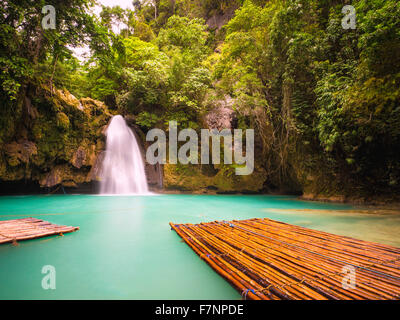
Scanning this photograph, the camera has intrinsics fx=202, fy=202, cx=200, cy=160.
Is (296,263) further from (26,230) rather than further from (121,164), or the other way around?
(121,164)

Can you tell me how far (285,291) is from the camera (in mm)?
1490

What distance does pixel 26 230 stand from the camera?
3.15m

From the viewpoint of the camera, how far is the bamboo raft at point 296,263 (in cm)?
150

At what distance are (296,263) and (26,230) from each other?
383 centimetres

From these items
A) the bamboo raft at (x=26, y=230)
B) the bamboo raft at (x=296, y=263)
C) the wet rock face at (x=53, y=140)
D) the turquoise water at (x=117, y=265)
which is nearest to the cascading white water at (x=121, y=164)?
the wet rock face at (x=53, y=140)

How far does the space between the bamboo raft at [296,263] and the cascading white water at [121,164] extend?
28.9 ft

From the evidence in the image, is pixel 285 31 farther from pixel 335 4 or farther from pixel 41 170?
pixel 41 170

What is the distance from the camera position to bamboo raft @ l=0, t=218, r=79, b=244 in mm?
2809

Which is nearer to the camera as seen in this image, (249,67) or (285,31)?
(285,31)

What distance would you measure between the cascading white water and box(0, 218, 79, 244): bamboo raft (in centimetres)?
719

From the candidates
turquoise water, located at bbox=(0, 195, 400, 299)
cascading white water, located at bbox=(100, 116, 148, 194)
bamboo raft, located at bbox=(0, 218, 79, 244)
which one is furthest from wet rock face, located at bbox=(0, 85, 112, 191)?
turquoise water, located at bbox=(0, 195, 400, 299)

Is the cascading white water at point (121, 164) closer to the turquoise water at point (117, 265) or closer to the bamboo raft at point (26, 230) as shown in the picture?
the bamboo raft at point (26, 230)

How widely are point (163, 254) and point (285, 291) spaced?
1528 millimetres
